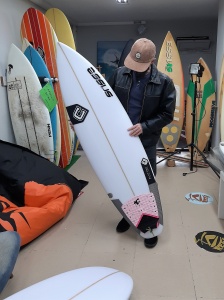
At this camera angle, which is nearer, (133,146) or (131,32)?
(133,146)

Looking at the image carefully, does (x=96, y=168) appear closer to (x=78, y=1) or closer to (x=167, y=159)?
(x=167, y=159)

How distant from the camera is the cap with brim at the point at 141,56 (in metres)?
1.61

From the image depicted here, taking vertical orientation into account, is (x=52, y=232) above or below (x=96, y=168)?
below

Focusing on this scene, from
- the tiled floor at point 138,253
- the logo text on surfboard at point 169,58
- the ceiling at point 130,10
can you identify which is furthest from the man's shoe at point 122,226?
the ceiling at point 130,10

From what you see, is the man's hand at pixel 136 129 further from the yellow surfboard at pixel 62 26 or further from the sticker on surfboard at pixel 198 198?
the yellow surfboard at pixel 62 26

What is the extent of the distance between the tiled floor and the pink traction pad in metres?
0.18

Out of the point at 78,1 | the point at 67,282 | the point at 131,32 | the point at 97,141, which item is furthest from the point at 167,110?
the point at 131,32

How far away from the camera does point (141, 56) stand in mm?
1618

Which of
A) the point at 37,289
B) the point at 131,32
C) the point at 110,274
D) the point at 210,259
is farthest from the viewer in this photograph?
the point at 131,32

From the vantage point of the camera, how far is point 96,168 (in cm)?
187

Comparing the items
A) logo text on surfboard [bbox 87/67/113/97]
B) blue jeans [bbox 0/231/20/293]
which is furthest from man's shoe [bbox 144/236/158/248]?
logo text on surfboard [bbox 87/67/113/97]

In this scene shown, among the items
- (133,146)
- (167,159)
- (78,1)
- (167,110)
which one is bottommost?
(167,159)

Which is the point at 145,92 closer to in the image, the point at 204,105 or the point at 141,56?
the point at 141,56

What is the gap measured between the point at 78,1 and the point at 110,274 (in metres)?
2.98
